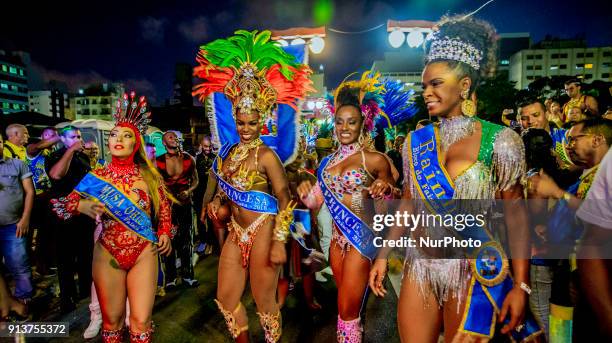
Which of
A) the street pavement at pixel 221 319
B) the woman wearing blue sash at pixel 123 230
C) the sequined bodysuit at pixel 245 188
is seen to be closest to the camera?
the woman wearing blue sash at pixel 123 230

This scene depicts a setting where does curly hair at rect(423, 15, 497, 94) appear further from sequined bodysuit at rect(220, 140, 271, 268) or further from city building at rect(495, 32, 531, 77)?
city building at rect(495, 32, 531, 77)

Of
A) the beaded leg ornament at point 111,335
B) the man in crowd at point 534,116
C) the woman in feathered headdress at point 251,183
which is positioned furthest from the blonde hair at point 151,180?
the man in crowd at point 534,116

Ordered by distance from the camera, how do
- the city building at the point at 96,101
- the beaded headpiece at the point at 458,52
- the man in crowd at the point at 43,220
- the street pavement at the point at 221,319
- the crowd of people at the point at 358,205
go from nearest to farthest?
1. the crowd of people at the point at 358,205
2. the beaded headpiece at the point at 458,52
3. the street pavement at the point at 221,319
4. the man in crowd at the point at 43,220
5. the city building at the point at 96,101

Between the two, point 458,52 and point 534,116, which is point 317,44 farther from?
point 458,52

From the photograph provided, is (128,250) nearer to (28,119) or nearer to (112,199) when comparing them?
(112,199)

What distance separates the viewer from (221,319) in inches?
169

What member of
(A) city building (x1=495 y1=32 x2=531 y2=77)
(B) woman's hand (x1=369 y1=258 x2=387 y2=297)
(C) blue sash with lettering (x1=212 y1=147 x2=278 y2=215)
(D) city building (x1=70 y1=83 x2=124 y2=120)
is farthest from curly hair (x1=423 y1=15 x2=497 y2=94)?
(D) city building (x1=70 y1=83 x2=124 y2=120)

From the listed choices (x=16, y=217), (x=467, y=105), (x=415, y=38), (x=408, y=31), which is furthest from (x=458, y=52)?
(x=408, y=31)

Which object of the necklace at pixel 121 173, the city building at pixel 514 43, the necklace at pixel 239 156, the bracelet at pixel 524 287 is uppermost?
the city building at pixel 514 43

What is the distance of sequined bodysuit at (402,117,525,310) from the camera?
2.06m

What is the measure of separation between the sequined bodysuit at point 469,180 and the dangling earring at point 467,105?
39 mm

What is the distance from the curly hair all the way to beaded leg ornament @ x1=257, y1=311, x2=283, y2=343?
8.11 feet

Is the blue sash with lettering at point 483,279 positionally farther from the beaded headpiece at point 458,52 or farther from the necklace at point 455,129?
the beaded headpiece at point 458,52

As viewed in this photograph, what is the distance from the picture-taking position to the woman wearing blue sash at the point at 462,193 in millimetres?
2047
